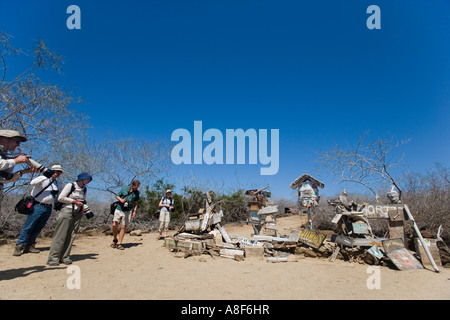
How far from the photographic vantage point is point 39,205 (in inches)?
249

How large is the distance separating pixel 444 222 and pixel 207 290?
8.66 metres

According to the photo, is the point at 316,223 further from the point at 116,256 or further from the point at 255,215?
the point at 116,256

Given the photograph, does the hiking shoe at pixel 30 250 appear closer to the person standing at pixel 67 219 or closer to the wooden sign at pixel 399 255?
the person standing at pixel 67 219

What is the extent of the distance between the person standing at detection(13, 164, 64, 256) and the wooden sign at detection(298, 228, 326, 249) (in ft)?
22.6

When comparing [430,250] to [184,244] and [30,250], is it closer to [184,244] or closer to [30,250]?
[184,244]

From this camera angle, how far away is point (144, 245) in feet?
29.6

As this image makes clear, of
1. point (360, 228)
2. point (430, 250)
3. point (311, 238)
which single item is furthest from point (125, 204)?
point (430, 250)

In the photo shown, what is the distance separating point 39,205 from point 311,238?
7.48 metres

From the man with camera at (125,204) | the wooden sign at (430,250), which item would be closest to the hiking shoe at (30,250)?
the man with camera at (125,204)

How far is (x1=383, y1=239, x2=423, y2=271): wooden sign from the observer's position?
5.93 metres

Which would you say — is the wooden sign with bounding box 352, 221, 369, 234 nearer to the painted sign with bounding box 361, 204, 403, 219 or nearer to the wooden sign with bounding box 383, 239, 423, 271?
the painted sign with bounding box 361, 204, 403, 219

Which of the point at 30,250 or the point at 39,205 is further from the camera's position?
the point at 30,250
